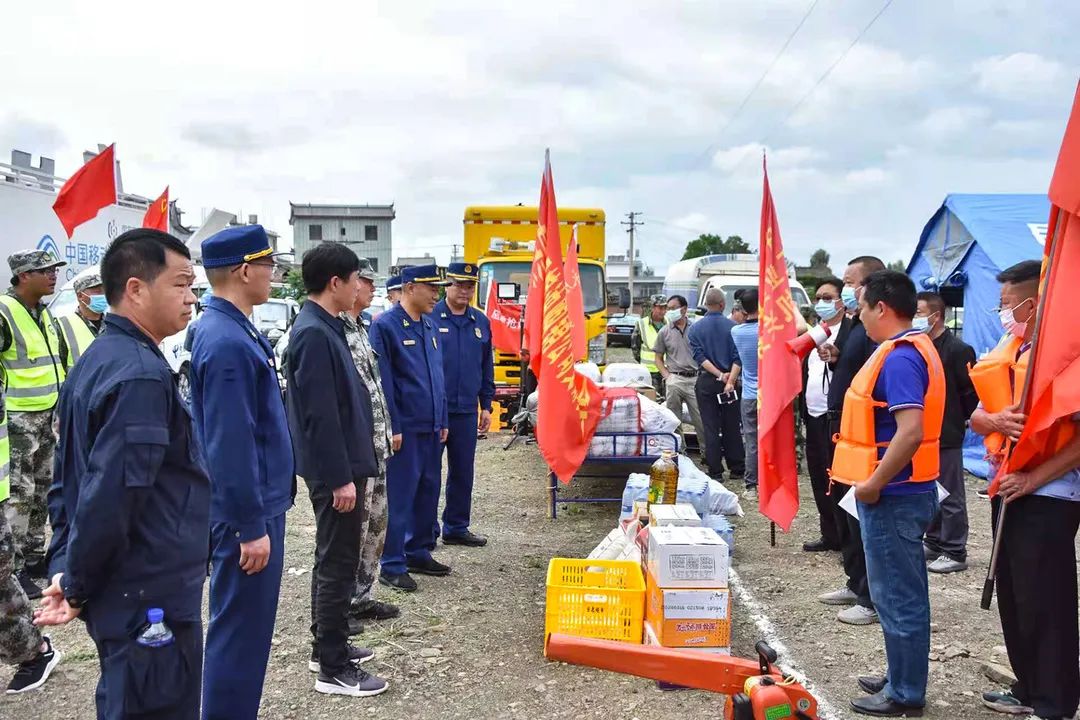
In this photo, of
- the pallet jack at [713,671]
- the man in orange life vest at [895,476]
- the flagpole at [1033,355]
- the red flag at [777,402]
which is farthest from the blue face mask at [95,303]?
the flagpole at [1033,355]

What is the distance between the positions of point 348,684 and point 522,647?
3.55 ft

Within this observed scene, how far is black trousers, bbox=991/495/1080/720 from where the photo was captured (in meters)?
3.45

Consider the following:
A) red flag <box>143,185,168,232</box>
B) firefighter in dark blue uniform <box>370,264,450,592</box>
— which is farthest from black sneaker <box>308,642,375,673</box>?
red flag <box>143,185,168,232</box>

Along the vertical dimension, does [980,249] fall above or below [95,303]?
above

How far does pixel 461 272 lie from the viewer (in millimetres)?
6633

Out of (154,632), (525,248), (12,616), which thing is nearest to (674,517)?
(154,632)

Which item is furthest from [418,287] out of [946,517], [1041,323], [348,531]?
[946,517]

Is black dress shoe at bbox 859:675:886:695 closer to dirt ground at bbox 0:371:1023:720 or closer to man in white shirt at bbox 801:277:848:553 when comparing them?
dirt ground at bbox 0:371:1023:720

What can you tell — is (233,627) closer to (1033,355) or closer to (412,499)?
(412,499)

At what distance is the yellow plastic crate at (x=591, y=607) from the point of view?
173 inches

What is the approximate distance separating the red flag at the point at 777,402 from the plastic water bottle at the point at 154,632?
394 cm

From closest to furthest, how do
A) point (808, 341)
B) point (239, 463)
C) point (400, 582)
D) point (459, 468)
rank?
point (239, 463) < point (808, 341) < point (400, 582) < point (459, 468)

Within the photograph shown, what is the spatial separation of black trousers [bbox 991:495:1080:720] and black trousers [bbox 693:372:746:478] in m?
5.48

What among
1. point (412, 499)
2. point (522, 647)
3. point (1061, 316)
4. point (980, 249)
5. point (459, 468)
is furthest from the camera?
point (980, 249)
